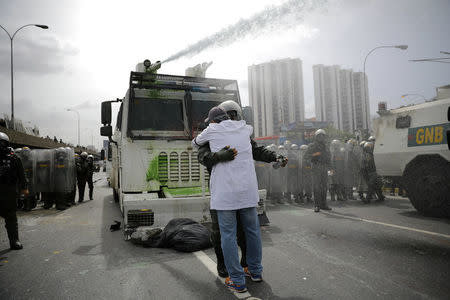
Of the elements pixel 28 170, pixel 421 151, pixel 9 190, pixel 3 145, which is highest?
pixel 3 145

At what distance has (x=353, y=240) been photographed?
4930 mm

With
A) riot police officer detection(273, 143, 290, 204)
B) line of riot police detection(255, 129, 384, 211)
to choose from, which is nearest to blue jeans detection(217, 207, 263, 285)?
line of riot police detection(255, 129, 384, 211)

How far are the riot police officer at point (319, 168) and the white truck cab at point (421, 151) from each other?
1363mm

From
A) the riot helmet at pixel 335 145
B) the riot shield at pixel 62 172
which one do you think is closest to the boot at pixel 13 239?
the riot shield at pixel 62 172

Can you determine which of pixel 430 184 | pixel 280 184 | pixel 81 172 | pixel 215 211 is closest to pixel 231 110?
pixel 215 211

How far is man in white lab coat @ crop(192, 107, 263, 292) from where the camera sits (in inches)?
121

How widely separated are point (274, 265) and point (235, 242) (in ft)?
3.33

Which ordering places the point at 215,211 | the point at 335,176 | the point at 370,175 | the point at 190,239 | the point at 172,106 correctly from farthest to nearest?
1. the point at 335,176
2. the point at 370,175
3. the point at 172,106
4. the point at 190,239
5. the point at 215,211

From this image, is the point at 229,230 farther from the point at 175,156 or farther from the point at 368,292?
the point at 175,156

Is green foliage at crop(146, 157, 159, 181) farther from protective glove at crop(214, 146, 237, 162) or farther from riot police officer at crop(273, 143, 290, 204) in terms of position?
riot police officer at crop(273, 143, 290, 204)

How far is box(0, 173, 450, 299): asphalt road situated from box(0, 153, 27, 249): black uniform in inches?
13.9

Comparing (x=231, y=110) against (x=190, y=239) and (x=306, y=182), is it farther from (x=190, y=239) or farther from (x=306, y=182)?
(x=306, y=182)

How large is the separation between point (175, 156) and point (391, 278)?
3949 millimetres

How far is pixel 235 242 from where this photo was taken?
311 centimetres
